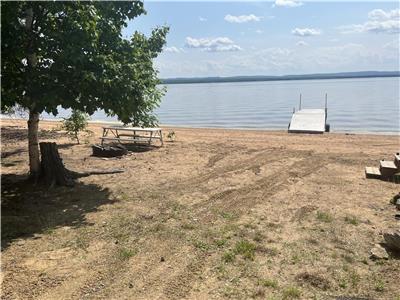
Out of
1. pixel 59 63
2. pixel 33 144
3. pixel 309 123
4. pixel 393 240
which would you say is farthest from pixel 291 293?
pixel 309 123

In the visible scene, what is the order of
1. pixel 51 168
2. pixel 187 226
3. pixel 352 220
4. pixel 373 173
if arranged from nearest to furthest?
1. pixel 187 226
2. pixel 352 220
3. pixel 51 168
4. pixel 373 173

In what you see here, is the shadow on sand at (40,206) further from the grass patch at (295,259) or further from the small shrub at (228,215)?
the grass patch at (295,259)

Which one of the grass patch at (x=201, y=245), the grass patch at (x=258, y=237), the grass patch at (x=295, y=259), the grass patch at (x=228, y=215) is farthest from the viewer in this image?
the grass patch at (x=228, y=215)

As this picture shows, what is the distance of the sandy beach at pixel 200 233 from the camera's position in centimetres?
548

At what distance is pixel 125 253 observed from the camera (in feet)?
21.1

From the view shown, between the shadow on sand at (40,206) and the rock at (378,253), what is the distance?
195 inches

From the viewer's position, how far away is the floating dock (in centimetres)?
2728

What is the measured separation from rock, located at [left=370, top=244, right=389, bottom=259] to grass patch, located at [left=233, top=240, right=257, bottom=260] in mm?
1744

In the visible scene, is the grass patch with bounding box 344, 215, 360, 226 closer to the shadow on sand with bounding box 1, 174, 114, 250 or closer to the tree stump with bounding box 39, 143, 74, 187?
the shadow on sand with bounding box 1, 174, 114, 250

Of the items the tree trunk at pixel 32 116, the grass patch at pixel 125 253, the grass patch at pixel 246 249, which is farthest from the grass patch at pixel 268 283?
the tree trunk at pixel 32 116

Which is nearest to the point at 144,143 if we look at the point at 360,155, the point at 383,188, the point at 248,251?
the point at 360,155

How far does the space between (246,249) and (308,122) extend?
23557mm

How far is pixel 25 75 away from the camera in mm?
8836

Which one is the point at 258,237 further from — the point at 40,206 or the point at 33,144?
the point at 33,144
